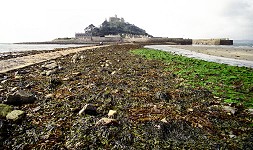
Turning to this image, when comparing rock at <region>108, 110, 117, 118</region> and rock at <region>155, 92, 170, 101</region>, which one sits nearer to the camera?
rock at <region>108, 110, 117, 118</region>

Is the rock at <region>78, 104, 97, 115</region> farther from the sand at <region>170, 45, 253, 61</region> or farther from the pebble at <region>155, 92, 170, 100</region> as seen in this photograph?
the sand at <region>170, 45, 253, 61</region>

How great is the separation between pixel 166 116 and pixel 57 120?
2.38m

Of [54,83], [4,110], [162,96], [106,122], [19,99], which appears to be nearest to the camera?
[106,122]

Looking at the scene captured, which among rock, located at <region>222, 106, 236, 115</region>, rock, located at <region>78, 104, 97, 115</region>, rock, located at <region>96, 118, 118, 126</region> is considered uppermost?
rock, located at <region>78, 104, 97, 115</region>

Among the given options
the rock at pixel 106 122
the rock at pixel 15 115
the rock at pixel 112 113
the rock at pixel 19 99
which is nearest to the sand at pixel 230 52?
the rock at pixel 112 113

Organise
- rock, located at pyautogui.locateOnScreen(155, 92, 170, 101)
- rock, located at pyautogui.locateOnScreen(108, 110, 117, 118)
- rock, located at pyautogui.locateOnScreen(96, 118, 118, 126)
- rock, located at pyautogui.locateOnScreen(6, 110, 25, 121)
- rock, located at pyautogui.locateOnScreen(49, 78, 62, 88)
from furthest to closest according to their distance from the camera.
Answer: rock, located at pyautogui.locateOnScreen(49, 78, 62, 88)
rock, located at pyautogui.locateOnScreen(155, 92, 170, 101)
rock, located at pyautogui.locateOnScreen(108, 110, 117, 118)
rock, located at pyautogui.locateOnScreen(6, 110, 25, 121)
rock, located at pyautogui.locateOnScreen(96, 118, 118, 126)

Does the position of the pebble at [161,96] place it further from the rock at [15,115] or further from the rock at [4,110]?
the rock at [4,110]

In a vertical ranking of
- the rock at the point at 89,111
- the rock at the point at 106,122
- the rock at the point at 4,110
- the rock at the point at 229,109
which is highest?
the rock at the point at 4,110

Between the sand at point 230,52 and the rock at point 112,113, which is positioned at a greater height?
the rock at point 112,113

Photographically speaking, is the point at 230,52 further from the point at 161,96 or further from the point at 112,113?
the point at 112,113

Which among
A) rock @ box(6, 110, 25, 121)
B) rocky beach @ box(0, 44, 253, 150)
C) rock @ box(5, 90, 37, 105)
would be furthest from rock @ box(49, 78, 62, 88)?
rock @ box(6, 110, 25, 121)

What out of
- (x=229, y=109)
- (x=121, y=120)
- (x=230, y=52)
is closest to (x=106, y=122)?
(x=121, y=120)

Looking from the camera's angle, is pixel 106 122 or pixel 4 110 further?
pixel 4 110

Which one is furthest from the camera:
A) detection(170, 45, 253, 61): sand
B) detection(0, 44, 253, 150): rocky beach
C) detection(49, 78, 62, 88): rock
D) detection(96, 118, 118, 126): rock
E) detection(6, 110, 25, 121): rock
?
detection(170, 45, 253, 61): sand
